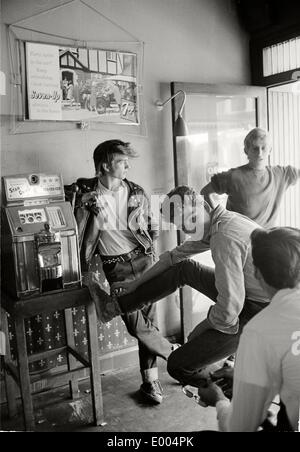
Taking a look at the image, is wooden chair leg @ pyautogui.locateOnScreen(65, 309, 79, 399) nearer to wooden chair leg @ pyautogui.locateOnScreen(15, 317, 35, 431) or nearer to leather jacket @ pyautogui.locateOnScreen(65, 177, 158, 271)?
leather jacket @ pyautogui.locateOnScreen(65, 177, 158, 271)

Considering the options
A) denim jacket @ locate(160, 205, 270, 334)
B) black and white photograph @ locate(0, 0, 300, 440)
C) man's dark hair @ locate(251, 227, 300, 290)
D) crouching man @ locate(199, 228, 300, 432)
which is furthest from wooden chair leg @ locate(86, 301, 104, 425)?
man's dark hair @ locate(251, 227, 300, 290)

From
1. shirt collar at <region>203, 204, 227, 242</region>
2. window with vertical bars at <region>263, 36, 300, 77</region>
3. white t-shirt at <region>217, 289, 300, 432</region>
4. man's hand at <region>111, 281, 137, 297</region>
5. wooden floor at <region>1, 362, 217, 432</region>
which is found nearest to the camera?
white t-shirt at <region>217, 289, 300, 432</region>

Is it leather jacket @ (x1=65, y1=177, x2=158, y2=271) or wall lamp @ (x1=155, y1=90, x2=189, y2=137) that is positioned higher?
wall lamp @ (x1=155, y1=90, x2=189, y2=137)

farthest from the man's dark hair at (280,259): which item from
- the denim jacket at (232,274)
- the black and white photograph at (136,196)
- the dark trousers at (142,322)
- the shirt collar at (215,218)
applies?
the dark trousers at (142,322)

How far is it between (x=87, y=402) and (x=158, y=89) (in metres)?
1.83

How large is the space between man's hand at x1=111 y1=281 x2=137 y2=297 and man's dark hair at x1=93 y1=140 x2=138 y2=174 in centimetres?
62

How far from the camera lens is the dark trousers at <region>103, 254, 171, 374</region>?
249 cm

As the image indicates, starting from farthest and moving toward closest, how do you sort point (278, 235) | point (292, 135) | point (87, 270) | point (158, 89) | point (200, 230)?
point (292, 135) → point (158, 89) → point (87, 270) → point (200, 230) → point (278, 235)

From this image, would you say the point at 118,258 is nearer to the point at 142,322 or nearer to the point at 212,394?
the point at 142,322

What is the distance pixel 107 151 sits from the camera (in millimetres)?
2492

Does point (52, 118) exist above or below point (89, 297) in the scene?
above
